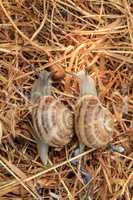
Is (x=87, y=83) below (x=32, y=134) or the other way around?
the other way around

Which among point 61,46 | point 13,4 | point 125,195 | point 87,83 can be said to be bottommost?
point 125,195

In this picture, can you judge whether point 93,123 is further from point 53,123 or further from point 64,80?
point 64,80

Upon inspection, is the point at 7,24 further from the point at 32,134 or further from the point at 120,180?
the point at 120,180

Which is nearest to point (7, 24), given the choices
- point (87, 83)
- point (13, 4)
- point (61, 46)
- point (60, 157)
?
point (13, 4)
